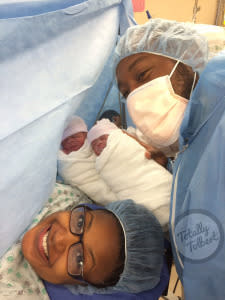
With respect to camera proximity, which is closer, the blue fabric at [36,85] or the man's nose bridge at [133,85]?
the blue fabric at [36,85]

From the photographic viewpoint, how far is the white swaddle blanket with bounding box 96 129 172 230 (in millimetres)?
932

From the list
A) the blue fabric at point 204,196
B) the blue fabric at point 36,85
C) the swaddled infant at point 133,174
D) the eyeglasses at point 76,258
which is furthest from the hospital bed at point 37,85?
the blue fabric at point 204,196

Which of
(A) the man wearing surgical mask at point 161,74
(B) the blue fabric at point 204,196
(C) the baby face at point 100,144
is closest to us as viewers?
(B) the blue fabric at point 204,196

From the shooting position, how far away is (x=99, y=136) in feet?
3.53

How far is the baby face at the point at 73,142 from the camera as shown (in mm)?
1093

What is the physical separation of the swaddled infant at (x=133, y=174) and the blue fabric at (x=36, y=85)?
0.26m

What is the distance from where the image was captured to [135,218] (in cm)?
86

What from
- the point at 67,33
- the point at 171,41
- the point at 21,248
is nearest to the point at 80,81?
the point at 67,33

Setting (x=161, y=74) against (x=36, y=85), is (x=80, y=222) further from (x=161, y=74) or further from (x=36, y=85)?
(x=161, y=74)

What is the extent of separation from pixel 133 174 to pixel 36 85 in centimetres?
52

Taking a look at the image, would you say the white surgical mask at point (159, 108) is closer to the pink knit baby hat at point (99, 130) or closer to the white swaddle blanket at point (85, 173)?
the pink knit baby hat at point (99, 130)

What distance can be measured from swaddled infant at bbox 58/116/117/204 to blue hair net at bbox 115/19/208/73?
1.38 ft

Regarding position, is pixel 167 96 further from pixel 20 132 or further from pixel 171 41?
pixel 20 132

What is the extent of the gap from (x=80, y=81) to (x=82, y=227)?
1.71 feet
